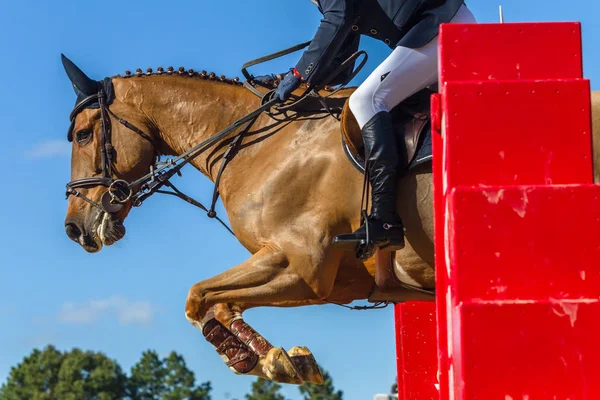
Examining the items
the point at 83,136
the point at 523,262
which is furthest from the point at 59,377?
the point at 523,262

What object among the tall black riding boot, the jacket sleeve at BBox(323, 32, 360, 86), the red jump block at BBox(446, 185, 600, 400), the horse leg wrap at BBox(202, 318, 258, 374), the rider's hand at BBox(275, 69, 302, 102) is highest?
the jacket sleeve at BBox(323, 32, 360, 86)

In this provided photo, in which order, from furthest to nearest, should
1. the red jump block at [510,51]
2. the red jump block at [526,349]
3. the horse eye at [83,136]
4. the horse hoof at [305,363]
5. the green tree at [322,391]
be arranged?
the green tree at [322,391] < the horse eye at [83,136] < the horse hoof at [305,363] < the red jump block at [510,51] < the red jump block at [526,349]

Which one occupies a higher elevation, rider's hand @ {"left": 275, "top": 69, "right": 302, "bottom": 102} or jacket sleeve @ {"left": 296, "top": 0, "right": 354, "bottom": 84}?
jacket sleeve @ {"left": 296, "top": 0, "right": 354, "bottom": 84}

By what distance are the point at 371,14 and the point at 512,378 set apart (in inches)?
125

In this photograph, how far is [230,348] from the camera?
768 cm

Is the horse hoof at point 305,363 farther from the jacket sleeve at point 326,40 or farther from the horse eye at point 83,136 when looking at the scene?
the horse eye at point 83,136

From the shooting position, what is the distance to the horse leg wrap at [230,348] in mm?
7602

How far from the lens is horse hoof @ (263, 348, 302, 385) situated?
743cm

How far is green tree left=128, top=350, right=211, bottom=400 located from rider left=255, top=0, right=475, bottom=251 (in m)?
69.7

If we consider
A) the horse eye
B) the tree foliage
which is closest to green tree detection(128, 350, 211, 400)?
the tree foliage

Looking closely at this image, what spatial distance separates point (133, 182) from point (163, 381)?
70.8 metres

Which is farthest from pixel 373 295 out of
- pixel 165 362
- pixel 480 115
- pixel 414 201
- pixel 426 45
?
pixel 165 362

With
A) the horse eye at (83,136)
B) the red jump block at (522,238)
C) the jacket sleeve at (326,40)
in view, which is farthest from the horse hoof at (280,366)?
the horse eye at (83,136)

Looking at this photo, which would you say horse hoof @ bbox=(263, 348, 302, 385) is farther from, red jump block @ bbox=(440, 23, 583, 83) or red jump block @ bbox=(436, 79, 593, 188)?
red jump block @ bbox=(440, 23, 583, 83)
